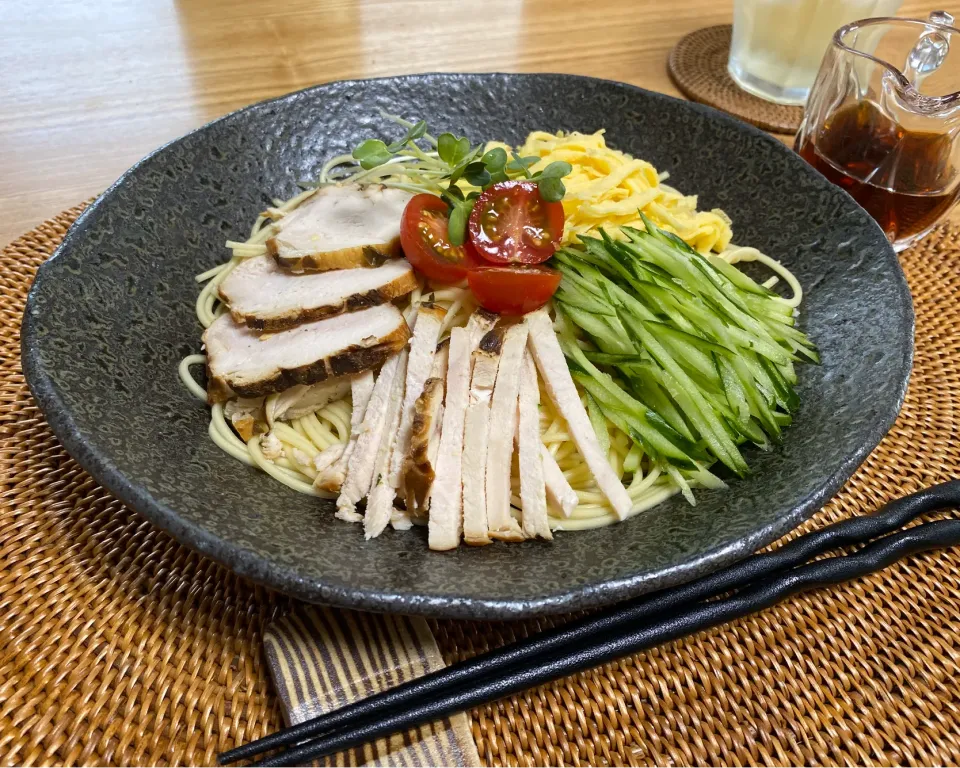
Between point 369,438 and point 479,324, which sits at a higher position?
point 479,324

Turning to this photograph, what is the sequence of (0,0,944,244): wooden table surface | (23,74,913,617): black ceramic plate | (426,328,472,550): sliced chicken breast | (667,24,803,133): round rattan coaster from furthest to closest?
(667,24,803,133): round rattan coaster
(0,0,944,244): wooden table surface
(426,328,472,550): sliced chicken breast
(23,74,913,617): black ceramic plate

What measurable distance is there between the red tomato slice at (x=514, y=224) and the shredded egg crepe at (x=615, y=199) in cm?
27

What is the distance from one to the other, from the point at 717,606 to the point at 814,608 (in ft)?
1.43

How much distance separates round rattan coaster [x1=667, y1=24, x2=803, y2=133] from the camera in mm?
4143

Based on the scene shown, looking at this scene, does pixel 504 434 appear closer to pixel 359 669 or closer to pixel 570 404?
pixel 570 404

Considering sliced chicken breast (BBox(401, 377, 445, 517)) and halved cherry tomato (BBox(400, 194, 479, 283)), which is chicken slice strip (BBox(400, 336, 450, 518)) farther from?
halved cherry tomato (BBox(400, 194, 479, 283))

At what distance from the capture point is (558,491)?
7.00 ft

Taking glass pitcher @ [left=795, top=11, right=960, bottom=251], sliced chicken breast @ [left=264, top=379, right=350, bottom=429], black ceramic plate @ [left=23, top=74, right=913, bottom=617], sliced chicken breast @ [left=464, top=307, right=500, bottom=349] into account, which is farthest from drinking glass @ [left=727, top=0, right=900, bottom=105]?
sliced chicken breast @ [left=264, top=379, right=350, bottom=429]

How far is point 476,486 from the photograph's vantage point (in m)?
2.11

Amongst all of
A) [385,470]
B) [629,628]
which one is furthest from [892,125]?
[385,470]

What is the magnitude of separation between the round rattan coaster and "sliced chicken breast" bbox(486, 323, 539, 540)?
8.99ft

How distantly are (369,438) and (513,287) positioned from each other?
2.30 feet

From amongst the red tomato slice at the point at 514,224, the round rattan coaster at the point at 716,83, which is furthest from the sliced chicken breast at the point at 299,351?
the round rattan coaster at the point at 716,83

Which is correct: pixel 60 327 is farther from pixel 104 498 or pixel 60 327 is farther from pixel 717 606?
pixel 717 606
